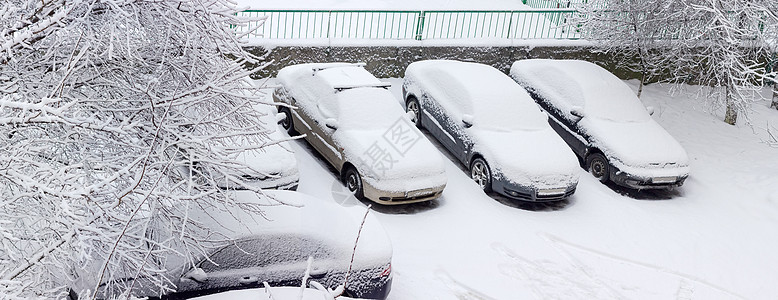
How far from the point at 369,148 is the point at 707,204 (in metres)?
6.18

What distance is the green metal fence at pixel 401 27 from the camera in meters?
14.9

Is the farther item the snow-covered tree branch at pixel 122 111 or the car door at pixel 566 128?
the car door at pixel 566 128

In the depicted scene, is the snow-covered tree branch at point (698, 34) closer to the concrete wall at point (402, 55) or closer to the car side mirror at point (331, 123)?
the concrete wall at point (402, 55)

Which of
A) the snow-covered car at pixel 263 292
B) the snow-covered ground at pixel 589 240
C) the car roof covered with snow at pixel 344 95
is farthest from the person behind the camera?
the car roof covered with snow at pixel 344 95

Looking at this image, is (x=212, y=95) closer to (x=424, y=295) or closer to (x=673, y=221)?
(x=424, y=295)

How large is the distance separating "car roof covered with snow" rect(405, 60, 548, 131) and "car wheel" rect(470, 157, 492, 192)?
2.08 ft

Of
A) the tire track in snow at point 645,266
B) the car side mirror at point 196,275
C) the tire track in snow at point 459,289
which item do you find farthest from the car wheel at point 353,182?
the car side mirror at point 196,275

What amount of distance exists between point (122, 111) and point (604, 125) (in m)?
8.73

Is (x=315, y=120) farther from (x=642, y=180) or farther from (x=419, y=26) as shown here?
(x=642, y=180)

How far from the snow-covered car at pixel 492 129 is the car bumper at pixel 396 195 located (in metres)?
1.22

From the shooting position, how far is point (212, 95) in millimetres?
6488

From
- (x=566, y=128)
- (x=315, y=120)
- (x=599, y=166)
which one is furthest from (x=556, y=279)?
(x=315, y=120)

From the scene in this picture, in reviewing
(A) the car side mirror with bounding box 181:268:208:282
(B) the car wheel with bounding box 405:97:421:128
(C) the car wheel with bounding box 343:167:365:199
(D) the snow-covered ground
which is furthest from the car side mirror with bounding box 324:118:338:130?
(A) the car side mirror with bounding box 181:268:208:282

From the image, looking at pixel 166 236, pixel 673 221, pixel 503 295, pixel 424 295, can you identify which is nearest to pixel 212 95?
pixel 166 236
